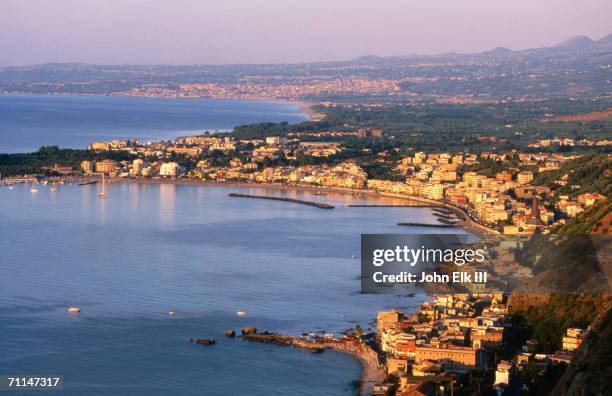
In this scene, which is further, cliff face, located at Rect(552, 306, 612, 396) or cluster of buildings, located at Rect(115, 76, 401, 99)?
cluster of buildings, located at Rect(115, 76, 401, 99)

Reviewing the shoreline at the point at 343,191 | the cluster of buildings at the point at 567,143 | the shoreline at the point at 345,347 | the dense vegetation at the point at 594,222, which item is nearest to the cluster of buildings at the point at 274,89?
the cluster of buildings at the point at 567,143

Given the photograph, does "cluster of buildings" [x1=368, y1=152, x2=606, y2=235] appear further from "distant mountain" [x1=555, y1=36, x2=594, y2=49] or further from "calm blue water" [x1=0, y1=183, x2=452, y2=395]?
"distant mountain" [x1=555, y1=36, x2=594, y2=49]

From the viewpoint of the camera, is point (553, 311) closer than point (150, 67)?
Yes

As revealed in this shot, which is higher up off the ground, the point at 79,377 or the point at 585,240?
the point at 585,240

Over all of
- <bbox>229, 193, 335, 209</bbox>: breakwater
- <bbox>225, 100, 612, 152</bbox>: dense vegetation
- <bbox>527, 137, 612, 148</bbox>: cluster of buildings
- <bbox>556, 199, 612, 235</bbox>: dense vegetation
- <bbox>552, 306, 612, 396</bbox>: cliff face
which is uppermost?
<bbox>552, 306, 612, 396</bbox>: cliff face

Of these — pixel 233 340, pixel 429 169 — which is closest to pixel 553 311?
pixel 233 340

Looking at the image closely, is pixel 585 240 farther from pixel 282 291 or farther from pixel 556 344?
pixel 282 291

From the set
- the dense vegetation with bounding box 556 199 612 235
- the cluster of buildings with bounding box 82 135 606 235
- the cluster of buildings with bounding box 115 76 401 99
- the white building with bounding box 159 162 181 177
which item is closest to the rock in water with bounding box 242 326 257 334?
the dense vegetation with bounding box 556 199 612 235

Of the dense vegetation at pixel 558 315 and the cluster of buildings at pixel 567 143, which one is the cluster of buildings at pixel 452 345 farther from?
the cluster of buildings at pixel 567 143
